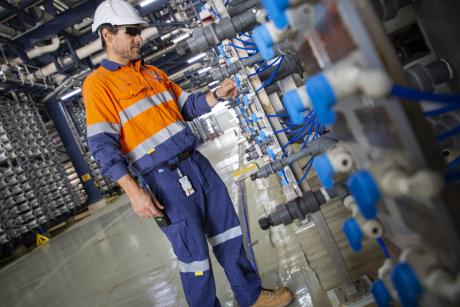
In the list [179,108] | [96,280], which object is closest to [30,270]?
[96,280]

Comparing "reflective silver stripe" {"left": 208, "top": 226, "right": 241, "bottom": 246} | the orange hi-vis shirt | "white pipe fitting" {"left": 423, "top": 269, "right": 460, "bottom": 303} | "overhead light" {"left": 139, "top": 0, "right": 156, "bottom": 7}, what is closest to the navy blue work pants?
"reflective silver stripe" {"left": 208, "top": 226, "right": 241, "bottom": 246}

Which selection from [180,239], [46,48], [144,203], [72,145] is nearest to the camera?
[144,203]

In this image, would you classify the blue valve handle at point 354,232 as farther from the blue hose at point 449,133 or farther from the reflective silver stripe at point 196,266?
the reflective silver stripe at point 196,266

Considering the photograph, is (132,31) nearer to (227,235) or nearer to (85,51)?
(227,235)

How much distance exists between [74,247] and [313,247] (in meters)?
5.48

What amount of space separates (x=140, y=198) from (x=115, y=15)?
1.17 metres

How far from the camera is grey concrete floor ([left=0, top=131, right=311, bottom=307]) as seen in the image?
2637 millimetres

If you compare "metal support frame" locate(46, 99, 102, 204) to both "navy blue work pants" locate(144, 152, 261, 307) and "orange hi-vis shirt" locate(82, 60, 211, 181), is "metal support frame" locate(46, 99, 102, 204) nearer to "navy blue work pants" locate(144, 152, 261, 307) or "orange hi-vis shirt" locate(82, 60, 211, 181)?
"orange hi-vis shirt" locate(82, 60, 211, 181)

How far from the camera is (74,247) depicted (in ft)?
21.2

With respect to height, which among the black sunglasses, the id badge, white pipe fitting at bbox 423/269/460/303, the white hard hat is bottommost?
white pipe fitting at bbox 423/269/460/303

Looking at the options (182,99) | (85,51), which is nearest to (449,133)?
(182,99)

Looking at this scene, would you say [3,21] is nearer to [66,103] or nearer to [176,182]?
[66,103]

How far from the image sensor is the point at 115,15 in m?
2.05

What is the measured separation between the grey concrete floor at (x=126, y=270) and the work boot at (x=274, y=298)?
61 mm
